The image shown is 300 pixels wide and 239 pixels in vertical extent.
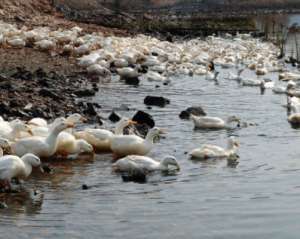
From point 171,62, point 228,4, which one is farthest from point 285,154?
point 228,4

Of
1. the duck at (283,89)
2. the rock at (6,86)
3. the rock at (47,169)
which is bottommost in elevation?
the rock at (47,169)

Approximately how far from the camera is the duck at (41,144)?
461 inches

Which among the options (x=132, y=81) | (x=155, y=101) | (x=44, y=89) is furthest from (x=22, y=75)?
(x=132, y=81)

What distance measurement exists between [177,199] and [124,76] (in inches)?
586

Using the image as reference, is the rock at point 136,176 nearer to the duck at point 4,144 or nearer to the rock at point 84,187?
the rock at point 84,187

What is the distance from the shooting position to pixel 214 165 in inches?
485

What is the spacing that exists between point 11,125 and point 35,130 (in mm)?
403

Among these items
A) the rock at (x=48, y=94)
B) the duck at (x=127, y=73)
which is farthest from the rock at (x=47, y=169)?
the duck at (x=127, y=73)

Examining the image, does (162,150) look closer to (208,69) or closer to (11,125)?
(11,125)

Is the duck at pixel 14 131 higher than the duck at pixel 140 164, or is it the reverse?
the duck at pixel 14 131

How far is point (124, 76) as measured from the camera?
81.4 ft

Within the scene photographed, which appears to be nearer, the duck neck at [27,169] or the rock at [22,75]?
the duck neck at [27,169]

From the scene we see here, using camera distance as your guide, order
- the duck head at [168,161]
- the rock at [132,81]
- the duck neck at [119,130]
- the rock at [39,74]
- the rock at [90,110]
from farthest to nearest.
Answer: the rock at [132,81], the rock at [39,74], the rock at [90,110], the duck neck at [119,130], the duck head at [168,161]

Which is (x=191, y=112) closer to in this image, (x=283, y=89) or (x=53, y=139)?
(x=283, y=89)
